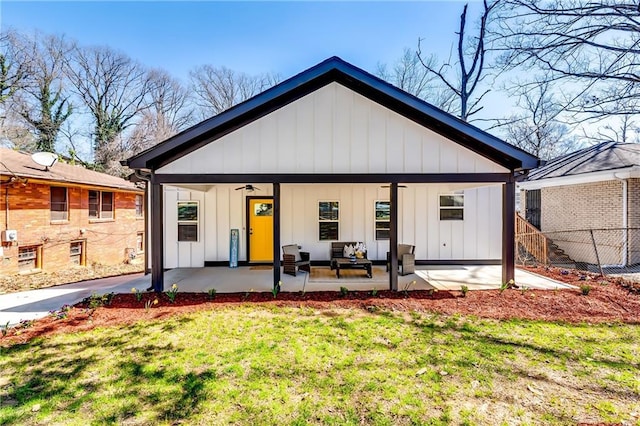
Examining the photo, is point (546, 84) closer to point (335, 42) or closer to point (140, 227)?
point (335, 42)

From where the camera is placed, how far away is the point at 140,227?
17672mm

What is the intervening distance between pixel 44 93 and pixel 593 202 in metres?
34.2

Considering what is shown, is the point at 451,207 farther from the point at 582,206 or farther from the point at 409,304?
the point at 582,206

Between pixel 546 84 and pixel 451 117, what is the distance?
710 cm

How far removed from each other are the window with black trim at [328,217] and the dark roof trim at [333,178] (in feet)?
11.7

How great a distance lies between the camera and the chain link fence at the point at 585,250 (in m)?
10.1

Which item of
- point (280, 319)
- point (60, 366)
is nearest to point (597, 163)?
point (280, 319)

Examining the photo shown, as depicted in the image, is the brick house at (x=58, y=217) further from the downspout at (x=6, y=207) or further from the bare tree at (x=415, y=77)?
the bare tree at (x=415, y=77)

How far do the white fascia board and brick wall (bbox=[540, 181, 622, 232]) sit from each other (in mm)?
337

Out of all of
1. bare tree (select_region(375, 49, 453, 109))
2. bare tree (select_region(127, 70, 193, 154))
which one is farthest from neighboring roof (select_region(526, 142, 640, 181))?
bare tree (select_region(127, 70, 193, 154))

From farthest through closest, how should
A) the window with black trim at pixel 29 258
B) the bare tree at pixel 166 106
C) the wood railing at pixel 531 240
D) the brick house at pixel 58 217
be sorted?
the bare tree at pixel 166 106, the wood railing at pixel 531 240, the window with black trim at pixel 29 258, the brick house at pixel 58 217

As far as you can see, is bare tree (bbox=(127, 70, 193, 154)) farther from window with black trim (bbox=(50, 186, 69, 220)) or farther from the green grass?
the green grass

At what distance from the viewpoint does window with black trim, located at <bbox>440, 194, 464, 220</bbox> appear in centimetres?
1038

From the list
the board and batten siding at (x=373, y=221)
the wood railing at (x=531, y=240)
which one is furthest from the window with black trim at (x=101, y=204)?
the wood railing at (x=531, y=240)
